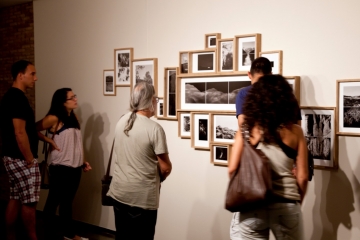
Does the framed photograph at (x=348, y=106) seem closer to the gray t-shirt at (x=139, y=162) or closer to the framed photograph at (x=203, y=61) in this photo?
the framed photograph at (x=203, y=61)

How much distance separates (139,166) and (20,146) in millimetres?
1467

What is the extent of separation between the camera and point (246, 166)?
6.95ft

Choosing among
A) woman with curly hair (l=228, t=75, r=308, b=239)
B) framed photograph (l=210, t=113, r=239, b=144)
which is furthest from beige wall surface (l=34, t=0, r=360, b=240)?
woman with curly hair (l=228, t=75, r=308, b=239)

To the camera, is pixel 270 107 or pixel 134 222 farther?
pixel 134 222

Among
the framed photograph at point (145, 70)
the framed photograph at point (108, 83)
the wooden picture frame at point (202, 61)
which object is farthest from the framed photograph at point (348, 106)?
the framed photograph at point (108, 83)

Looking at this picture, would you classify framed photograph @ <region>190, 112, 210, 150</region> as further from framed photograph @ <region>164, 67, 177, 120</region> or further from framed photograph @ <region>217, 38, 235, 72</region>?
framed photograph @ <region>217, 38, 235, 72</region>

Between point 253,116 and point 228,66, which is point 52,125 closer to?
point 228,66

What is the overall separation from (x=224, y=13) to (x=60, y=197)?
7.80 ft

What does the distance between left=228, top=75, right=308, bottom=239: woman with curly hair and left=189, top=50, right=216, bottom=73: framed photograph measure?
1534 mm

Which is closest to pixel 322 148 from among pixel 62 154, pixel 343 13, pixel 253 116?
pixel 343 13

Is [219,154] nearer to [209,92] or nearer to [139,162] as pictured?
[209,92]

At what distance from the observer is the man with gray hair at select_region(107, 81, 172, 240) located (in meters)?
2.62

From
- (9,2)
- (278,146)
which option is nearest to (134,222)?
(278,146)

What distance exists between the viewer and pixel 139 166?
8.68ft
